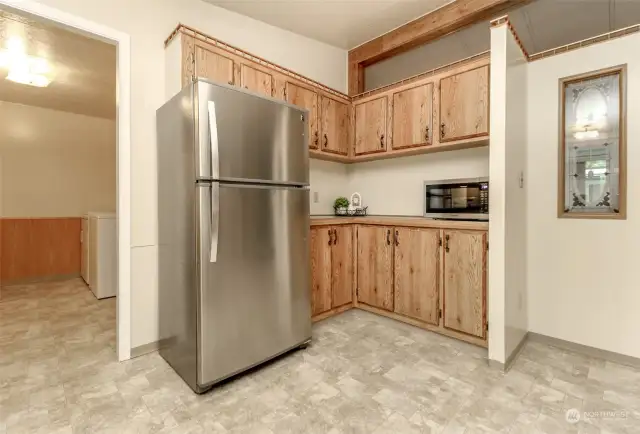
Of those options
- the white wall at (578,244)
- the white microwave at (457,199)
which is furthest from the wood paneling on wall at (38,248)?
the white wall at (578,244)

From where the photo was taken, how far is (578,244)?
7.79ft

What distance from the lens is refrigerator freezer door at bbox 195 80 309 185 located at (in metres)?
1.77

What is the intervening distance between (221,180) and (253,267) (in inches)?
23.2

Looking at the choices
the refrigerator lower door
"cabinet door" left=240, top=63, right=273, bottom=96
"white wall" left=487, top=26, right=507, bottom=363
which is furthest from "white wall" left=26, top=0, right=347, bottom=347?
"white wall" left=487, top=26, right=507, bottom=363

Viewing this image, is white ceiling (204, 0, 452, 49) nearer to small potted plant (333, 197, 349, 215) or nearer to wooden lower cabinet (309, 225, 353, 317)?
small potted plant (333, 197, 349, 215)

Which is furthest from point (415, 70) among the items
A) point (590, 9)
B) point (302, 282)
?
point (302, 282)

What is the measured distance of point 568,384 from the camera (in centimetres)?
191

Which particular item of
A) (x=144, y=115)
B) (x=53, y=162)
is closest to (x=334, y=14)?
(x=144, y=115)

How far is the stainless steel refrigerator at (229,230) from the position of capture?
179cm

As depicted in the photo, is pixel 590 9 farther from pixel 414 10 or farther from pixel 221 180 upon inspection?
pixel 221 180

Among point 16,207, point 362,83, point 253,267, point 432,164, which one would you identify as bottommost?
point 253,267

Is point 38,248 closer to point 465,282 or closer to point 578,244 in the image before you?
point 465,282

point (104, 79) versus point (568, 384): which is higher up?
point (104, 79)

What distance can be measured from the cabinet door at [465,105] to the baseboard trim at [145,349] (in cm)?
292
